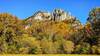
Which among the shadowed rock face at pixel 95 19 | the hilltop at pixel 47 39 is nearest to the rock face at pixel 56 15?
the hilltop at pixel 47 39

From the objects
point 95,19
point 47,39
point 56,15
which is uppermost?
point 56,15

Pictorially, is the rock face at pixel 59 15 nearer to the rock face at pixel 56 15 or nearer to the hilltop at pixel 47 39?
the rock face at pixel 56 15

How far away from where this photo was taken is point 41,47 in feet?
237

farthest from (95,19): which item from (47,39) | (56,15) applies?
(56,15)

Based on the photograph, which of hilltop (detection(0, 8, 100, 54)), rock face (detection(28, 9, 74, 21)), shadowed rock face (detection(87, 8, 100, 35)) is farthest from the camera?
rock face (detection(28, 9, 74, 21))

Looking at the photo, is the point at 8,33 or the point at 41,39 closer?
the point at 8,33

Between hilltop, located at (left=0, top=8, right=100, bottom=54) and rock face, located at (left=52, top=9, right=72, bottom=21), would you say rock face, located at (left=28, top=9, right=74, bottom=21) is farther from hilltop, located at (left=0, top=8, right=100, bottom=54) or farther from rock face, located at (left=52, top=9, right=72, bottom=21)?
hilltop, located at (left=0, top=8, right=100, bottom=54)

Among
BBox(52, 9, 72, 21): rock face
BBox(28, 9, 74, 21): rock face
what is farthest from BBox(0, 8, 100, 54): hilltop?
BBox(52, 9, 72, 21): rock face

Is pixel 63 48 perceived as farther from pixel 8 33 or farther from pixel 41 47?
pixel 8 33

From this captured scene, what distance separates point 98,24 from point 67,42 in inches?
347

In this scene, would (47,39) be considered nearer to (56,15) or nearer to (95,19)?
(95,19)

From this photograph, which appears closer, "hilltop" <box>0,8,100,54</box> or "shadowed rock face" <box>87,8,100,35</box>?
"hilltop" <box>0,8,100,54</box>

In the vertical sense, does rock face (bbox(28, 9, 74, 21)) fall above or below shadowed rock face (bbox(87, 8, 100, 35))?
above

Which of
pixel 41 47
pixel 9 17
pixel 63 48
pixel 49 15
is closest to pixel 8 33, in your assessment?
pixel 9 17
